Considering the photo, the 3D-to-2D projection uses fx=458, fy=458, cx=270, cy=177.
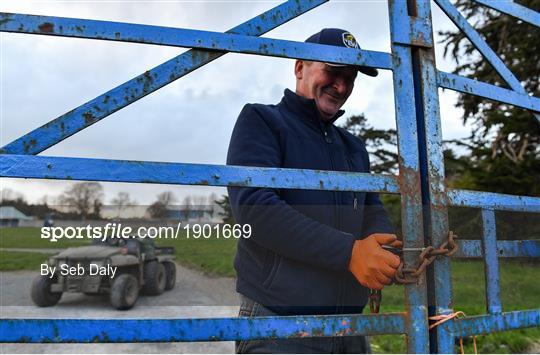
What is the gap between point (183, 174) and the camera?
49.3 inches

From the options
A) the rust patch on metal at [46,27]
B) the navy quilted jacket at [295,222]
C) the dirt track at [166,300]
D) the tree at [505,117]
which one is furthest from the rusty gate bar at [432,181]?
the tree at [505,117]

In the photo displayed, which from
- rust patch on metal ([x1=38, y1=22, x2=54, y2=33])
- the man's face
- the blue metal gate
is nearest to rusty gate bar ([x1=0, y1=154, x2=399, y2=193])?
the blue metal gate

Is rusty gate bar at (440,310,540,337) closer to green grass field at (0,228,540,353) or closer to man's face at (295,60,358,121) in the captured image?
green grass field at (0,228,540,353)

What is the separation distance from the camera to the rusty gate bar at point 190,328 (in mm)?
1137

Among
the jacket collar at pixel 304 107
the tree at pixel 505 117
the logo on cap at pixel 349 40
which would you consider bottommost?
the jacket collar at pixel 304 107

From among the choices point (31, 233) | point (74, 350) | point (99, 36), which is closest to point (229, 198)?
point (99, 36)

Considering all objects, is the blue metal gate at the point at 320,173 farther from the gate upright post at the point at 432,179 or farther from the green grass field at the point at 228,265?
the green grass field at the point at 228,265

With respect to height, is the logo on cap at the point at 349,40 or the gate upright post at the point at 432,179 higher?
the logo on cap at the point at 349,40

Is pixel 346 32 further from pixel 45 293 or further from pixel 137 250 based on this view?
pixel 45 293

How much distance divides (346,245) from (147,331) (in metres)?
0.63

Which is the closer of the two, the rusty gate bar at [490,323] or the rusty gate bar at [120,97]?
the rusty gate bar at [120,97]

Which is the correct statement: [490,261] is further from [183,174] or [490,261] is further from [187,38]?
[187,38]

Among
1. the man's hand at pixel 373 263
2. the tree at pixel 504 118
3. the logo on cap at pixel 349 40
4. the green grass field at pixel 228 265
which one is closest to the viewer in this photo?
the man's hand at pixel 373 263

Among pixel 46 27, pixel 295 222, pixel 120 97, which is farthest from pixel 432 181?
pixel 46 27
